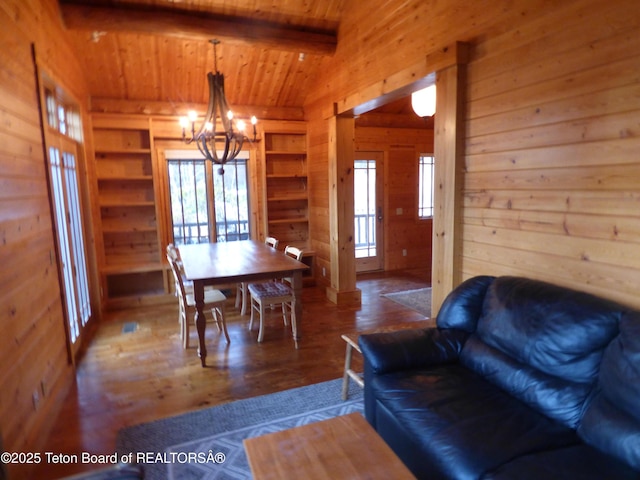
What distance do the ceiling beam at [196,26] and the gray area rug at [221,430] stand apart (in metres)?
3.53

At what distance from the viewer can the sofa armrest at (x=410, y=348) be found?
2.18 metres

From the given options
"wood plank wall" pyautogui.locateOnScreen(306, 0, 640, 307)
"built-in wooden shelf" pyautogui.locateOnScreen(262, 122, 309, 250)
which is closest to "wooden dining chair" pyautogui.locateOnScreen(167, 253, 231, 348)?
"built-in wooden shelf" pyautogui.locateOnScreen(262, 122, 309, 250)

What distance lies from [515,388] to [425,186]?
17.1 ft

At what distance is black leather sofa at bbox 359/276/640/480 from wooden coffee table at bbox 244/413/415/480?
0.88 feet

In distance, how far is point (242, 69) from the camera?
4770 mm

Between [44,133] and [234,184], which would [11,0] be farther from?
[234,184]

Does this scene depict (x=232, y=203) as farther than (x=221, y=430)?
Yes

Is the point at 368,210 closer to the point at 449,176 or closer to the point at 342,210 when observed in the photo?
the point at 342,210

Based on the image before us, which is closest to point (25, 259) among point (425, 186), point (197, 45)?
point (197, 45)

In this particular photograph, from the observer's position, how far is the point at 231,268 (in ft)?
11.1

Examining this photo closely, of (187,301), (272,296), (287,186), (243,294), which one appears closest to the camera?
(187,301)

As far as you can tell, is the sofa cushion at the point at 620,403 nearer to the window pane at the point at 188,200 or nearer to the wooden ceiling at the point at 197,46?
the wooden ceiling at the point at 197,46

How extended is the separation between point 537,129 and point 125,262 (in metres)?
4.92

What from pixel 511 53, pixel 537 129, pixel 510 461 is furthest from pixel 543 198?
pixel 510 461
